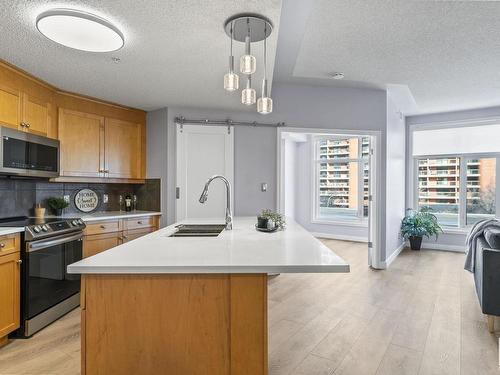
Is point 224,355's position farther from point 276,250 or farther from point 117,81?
point 117,81

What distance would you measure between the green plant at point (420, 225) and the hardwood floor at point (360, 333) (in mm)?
1566

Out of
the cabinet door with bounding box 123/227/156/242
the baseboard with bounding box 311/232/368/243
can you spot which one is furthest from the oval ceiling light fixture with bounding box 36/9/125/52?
the baseboard with bounding box 311/232/368/243

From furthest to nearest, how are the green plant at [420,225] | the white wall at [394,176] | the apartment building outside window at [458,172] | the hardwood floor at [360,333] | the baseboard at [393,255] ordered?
the green plant at [420,225] → the apartment building outside window at [458,172] → the white wall at [394,176] → the baseboard at [393,255] → the hardwood floor at [360,333]

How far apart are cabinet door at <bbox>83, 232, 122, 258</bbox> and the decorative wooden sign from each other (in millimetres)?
714

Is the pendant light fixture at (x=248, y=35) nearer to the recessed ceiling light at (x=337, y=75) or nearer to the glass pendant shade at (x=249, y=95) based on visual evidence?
the glass pendant shade at (x=249, y=95)

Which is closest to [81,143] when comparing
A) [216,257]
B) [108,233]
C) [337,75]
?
[108,233]

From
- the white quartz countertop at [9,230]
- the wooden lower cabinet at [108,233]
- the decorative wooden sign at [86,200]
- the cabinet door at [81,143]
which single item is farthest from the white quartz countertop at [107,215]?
the white quartz countertop at [9,230]

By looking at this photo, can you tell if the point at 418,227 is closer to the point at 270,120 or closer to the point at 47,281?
the point at 270,120

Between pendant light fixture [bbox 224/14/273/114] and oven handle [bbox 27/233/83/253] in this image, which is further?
oven handle [bbox 27/233/83/253]

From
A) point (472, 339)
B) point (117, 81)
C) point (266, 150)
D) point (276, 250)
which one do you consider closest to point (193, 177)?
point (266, 150)

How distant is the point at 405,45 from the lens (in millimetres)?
2641

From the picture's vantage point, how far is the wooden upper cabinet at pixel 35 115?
271 cm

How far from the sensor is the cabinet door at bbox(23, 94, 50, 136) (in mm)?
2715

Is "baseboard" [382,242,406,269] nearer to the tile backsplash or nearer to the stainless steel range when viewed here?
the tile backsplash
